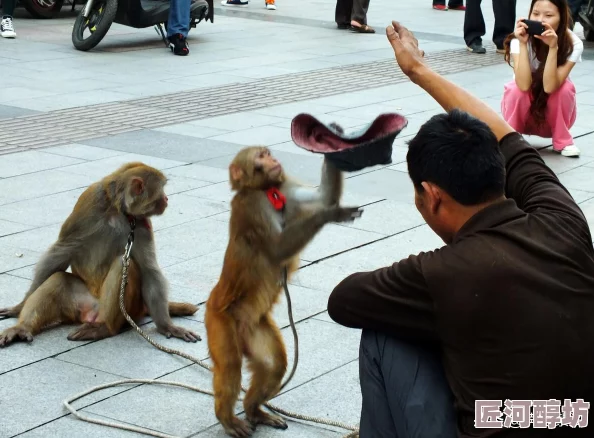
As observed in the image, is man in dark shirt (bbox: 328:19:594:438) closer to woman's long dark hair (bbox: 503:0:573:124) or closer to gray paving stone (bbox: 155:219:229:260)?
gray paving stone (bbox: 155:219:229:260)

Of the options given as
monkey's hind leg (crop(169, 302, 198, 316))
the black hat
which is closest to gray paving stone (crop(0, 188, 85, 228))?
monkey's hind leg (crop(169, 302, 198, 316))

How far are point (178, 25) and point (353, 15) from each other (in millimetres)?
3313

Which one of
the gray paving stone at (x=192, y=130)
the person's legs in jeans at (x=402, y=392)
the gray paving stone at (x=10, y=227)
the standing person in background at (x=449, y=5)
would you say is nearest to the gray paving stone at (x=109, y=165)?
the gray paving stone at (x=192, y=130)

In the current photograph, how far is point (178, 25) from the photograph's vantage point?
497 inches

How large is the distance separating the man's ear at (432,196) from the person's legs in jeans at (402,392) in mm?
424

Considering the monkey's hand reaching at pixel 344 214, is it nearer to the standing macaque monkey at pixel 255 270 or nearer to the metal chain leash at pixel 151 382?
the standing macaque monkey at pixel 255 270

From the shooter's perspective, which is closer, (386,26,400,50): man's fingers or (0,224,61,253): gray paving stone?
(386,26,400,50): man's fingers

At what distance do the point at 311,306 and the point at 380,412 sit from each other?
2104 millimetres

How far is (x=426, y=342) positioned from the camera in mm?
3016

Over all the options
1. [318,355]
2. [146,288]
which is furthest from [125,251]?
→ [318,355]

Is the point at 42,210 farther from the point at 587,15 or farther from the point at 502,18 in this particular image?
the point at 587,15

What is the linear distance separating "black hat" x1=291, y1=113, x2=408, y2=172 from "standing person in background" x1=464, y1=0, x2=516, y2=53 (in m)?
10.2

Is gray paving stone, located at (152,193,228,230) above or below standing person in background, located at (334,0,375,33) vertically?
above

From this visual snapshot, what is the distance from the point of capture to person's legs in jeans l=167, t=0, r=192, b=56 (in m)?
12.6
